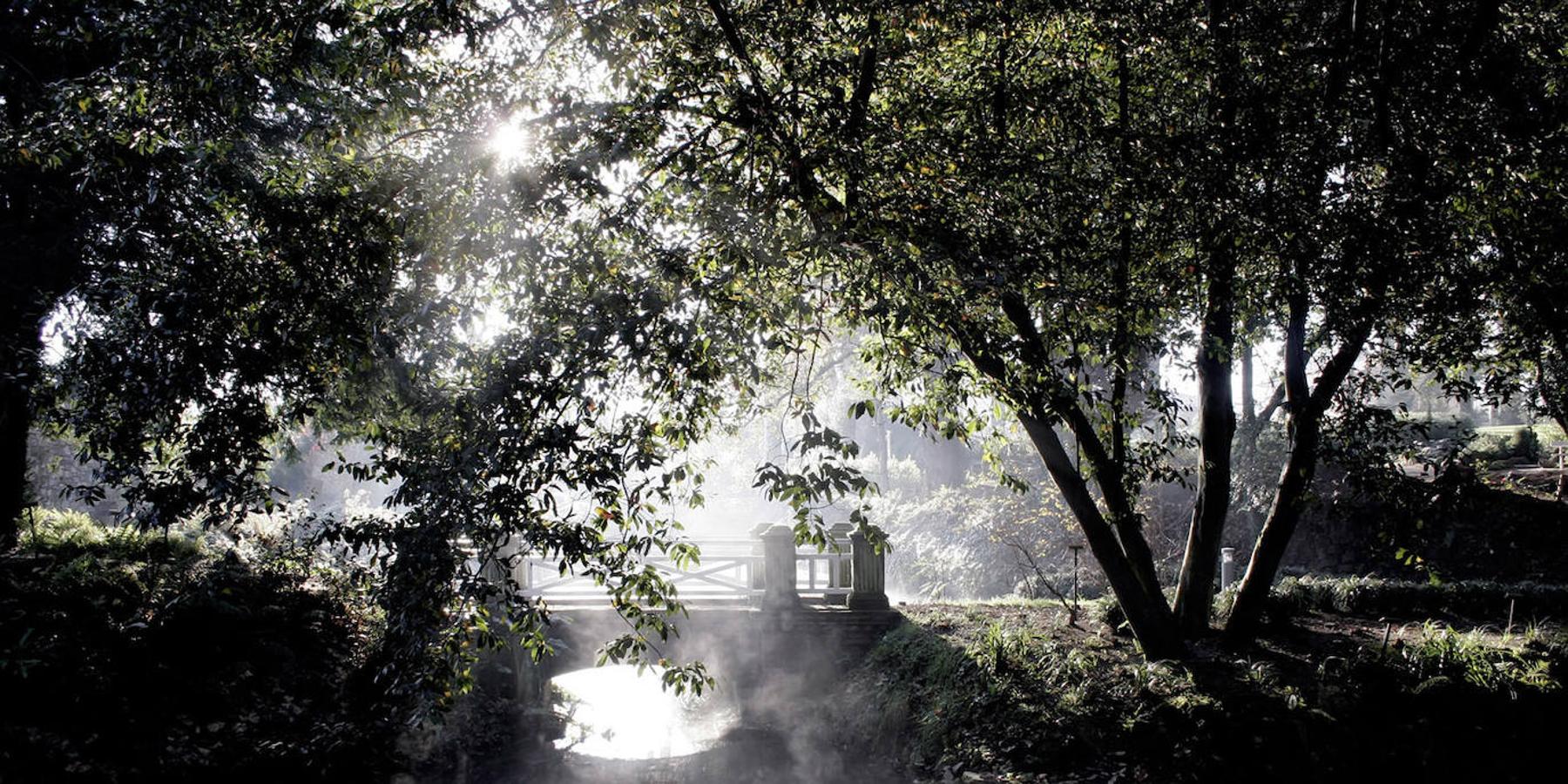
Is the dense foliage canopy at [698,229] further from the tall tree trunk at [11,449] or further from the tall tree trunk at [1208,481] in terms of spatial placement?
the tall tree trunk at [11,449]

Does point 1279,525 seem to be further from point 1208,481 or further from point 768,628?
point 768,628

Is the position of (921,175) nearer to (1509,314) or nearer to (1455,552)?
(1509,314)

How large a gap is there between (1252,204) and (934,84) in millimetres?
2701

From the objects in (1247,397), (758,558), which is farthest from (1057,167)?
(1247,397)

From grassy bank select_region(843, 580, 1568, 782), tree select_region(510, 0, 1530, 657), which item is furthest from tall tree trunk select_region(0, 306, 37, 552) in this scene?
grassy bank select_region(843, 580, 1568, 782)

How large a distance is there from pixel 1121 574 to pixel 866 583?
236 inches

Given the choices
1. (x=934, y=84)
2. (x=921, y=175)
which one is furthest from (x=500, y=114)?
(x=934, y=84)

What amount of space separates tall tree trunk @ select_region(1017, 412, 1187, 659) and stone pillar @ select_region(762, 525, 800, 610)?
252 inches

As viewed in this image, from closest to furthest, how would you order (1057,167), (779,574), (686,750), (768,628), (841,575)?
(1057,167) → (686,750) → (768,628) → (779,574) → (841,575)

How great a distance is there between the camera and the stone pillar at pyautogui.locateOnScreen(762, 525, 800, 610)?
1416 centimetres

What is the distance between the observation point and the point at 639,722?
14586 mm

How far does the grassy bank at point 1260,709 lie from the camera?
7133mm

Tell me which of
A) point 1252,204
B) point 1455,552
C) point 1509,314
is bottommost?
point 1455,552

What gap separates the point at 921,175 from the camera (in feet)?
18.2
